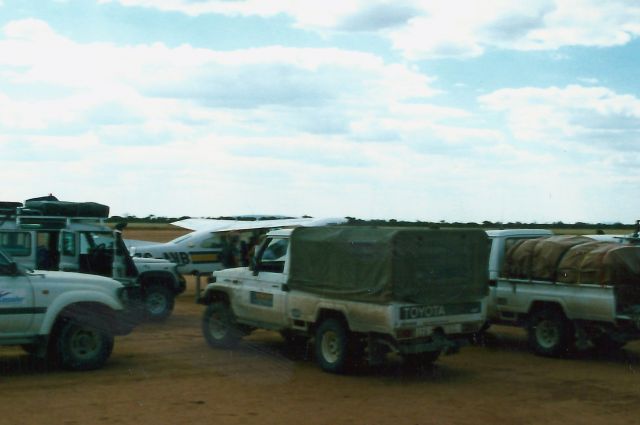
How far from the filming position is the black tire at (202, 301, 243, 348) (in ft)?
44.8

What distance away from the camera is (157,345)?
14070 millimetres

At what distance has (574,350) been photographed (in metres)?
13.2

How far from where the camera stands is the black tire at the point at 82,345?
11.1 meters

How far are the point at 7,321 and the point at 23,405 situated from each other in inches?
72.4

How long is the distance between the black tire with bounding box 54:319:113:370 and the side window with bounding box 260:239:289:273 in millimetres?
2718

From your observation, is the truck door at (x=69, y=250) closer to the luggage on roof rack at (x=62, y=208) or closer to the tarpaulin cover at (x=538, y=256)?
the luggage on roof rack at (x=62, y=208)

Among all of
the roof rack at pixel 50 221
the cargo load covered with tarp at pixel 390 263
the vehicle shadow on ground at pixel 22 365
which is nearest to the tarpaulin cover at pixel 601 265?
the cargo load covered with tarp at pixel 390 263

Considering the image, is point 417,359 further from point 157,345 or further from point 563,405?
point 157,345

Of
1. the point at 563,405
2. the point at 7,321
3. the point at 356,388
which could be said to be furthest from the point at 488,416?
the point at 7,321

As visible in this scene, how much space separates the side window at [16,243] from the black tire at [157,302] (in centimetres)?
Answer: 274

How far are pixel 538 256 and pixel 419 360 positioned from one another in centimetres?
286

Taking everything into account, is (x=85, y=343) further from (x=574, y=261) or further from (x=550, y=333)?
(x=574, y=261)

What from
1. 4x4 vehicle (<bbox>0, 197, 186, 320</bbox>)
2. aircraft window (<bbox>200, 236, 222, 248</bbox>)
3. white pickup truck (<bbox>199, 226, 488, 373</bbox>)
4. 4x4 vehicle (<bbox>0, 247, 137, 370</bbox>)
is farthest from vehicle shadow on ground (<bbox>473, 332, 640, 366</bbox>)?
aircraft window (<bbox>200, 236, 222, 248</bbox>)

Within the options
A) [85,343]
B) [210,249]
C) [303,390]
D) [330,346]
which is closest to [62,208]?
[85,343]
